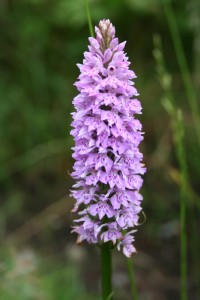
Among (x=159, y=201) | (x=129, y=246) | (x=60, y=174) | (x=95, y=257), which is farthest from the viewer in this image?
(x=60, y=174)

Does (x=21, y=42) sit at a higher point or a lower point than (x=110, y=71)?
higher

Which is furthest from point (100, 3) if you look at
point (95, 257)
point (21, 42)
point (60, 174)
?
point (95, 257)

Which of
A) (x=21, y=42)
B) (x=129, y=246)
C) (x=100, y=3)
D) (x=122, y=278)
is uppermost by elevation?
(x=100, y=3)

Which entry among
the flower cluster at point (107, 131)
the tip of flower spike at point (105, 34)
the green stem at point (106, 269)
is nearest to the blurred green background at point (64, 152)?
the green stem at point (106, 269)

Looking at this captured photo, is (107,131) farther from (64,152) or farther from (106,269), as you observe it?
(64,152)

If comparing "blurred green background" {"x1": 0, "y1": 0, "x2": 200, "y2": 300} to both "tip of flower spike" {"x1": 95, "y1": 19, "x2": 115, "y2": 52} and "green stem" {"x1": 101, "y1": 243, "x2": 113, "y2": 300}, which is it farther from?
"tip of flower spike" {"x1": 95, "y1": 19, "x2": 115, "y2": 52}

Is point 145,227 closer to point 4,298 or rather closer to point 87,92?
point 4,298

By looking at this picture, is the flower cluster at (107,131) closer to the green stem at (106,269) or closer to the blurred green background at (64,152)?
the green stem at (106,269)
